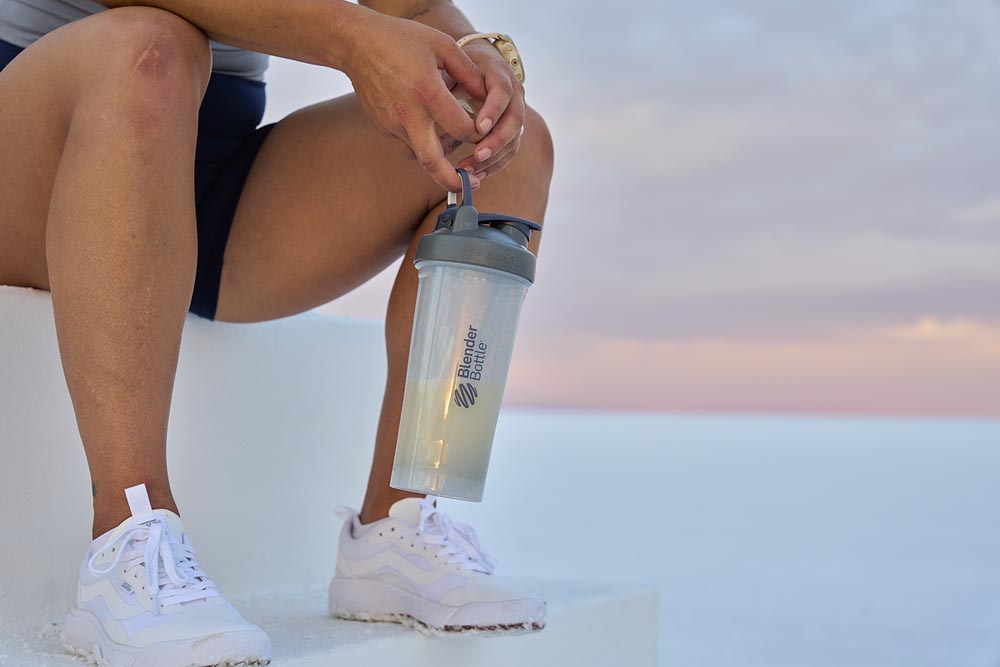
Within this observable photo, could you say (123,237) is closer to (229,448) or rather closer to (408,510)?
(408,510)

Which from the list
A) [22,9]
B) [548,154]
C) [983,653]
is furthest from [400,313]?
[983,653]

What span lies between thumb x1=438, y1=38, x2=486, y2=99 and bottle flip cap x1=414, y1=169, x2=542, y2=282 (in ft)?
0.33

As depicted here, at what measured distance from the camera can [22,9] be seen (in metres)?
1.07

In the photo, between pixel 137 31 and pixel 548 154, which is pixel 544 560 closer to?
pixel 548 154

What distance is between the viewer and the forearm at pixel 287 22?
2.78 ft

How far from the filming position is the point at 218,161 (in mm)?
1125

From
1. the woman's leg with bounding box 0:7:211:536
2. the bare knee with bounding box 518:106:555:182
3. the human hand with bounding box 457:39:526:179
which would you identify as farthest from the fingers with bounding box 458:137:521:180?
the woman's leg with bounding box 0:7:211:536

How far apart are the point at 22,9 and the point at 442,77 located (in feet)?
1.71

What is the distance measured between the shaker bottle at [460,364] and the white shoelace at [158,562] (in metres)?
0.18

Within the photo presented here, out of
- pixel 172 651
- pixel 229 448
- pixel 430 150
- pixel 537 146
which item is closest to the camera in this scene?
pixel 172 651

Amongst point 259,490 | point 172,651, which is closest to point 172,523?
point 172,651

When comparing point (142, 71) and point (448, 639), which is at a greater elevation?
point (142, 71)

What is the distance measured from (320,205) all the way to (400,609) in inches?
16.8

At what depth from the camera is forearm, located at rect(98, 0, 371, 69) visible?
0.85 metres
